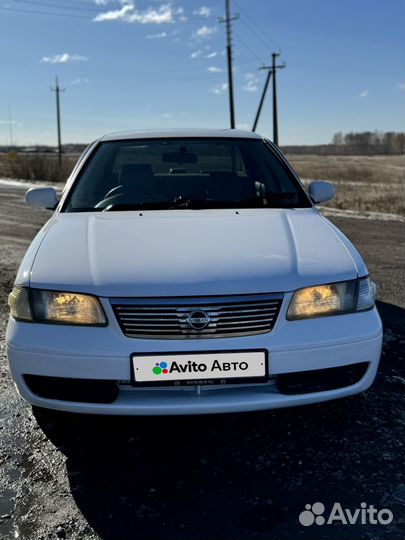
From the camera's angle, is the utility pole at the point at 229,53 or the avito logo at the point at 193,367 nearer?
the avito logo at the point at 193,367

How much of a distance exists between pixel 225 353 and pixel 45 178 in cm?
2820

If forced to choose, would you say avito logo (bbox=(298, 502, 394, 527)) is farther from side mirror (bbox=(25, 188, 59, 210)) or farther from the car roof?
the car roof

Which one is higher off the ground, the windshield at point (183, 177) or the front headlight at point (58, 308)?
the windshield at point (183, 177)

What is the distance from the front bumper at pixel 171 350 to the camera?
2.15 meters

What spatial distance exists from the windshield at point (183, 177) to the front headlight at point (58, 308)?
3.28 ft

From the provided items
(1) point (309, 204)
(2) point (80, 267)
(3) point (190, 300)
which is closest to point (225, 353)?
(3) point (190, 300)

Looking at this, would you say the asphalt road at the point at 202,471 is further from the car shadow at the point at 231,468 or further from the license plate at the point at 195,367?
the license plate at the point at 195,367

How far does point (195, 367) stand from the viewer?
7.04 feet

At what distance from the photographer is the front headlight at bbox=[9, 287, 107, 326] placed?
2230 mm

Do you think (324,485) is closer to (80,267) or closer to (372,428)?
(372,428)

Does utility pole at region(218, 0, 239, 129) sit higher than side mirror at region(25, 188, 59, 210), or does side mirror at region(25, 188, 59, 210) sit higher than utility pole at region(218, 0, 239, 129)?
utility pole at region(218, 0, 239, 129)

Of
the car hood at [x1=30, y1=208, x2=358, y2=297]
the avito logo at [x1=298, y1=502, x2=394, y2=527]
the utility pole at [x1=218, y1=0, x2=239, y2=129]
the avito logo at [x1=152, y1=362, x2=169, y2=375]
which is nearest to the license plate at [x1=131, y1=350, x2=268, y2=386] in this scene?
the avito logo at [x1=152, y1=362, x2=169, y2=375]

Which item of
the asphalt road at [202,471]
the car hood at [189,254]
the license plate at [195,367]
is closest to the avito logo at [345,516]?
the asphalt road at [202,471]

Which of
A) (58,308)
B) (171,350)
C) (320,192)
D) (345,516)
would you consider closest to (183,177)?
(320,192)
